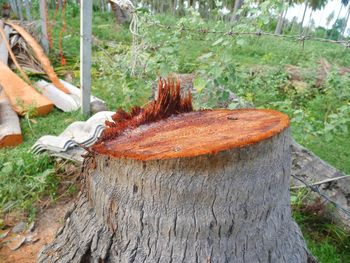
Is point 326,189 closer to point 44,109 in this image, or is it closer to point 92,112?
point 92,112

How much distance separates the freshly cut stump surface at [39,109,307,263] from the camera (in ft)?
3.86

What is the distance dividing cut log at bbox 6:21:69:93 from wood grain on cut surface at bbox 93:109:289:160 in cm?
432

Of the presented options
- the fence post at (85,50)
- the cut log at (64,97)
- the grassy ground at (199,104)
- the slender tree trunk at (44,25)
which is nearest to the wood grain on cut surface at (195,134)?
the grassy ground at (199,104)

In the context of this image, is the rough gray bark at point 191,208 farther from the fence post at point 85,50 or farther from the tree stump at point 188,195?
the fence post at point 85,50

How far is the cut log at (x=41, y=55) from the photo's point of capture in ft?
18.5

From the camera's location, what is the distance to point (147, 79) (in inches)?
124

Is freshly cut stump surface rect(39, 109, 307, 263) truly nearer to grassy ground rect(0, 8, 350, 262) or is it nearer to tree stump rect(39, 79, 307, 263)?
tree stump rect(39, 79, 307, 263)

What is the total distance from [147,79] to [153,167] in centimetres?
207

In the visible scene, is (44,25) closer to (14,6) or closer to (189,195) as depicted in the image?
(14,6)

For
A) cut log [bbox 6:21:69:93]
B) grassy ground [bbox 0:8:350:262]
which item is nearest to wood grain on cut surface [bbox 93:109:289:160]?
grassy ground [bbox 0:8:350:262]

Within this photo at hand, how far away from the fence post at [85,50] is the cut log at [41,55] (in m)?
1.02

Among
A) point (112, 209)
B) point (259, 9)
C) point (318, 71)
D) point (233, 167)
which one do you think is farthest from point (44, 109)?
point (318, 71)

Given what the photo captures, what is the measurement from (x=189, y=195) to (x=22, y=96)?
4.41 m

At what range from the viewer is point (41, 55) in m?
6.34
